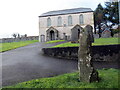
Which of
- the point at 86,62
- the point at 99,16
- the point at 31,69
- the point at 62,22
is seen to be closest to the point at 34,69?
the point at 31,69

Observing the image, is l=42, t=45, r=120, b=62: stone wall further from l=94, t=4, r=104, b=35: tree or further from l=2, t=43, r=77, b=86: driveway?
l=94, t=4, r=104, b=35: tree

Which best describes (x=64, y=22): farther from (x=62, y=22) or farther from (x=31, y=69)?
(x=31, y=69)

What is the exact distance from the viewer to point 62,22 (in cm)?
3728

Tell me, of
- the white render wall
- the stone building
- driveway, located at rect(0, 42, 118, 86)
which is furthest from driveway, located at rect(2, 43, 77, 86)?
the white render wall

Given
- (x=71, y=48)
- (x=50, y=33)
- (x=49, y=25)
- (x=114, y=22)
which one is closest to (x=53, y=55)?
(x=71, y=48)

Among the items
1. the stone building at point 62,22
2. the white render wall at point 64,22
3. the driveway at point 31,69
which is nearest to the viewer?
the driveway at point 31,69

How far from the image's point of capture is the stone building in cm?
3506

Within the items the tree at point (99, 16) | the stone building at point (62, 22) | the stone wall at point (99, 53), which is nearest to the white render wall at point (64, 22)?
the stone building at point (62, 22)

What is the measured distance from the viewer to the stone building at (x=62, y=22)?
115ft

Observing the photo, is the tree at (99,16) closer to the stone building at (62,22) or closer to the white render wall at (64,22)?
the stone building at (62,22)

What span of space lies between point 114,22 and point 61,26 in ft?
60.6

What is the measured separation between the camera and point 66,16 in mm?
37062

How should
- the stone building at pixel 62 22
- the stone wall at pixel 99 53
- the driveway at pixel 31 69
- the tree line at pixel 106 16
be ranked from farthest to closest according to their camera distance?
1. the tree line at pixel 106 16
2. the stone building at pixel 62 22
3. the stone wall at pixel 99 53
4. the driveway at pixel 31 69

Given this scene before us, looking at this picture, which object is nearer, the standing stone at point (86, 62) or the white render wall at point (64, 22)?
the standing stone at point (86, 62)
